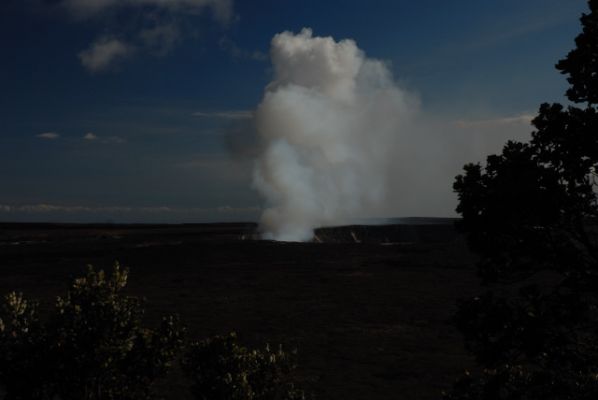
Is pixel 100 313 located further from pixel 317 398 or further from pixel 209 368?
pixel 317 398

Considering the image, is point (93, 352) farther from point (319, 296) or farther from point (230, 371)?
point (319, 296)

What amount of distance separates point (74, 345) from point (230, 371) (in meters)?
3.78

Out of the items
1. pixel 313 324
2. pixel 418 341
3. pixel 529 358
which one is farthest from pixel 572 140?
pixel 313 324

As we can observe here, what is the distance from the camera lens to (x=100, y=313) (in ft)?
40.3

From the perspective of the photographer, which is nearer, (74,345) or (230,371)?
(74,345)

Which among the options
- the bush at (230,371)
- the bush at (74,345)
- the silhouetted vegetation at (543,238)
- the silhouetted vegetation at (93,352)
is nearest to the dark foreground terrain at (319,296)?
the bush at (230,371)

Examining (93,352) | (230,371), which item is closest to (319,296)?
(230,371)

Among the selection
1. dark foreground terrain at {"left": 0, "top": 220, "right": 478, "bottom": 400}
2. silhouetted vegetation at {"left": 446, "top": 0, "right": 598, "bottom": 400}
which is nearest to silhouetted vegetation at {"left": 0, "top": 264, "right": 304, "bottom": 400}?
silhouetted vegetation at {"left": 446, "top": 0, "right": 598, "bottom": 400}

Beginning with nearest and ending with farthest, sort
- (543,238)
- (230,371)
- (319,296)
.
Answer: (543,238) → (230,371) → (319,296)

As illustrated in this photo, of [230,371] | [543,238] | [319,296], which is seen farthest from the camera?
[319,296]

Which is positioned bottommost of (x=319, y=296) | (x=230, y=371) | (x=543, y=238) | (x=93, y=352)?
(x=230, y=371)

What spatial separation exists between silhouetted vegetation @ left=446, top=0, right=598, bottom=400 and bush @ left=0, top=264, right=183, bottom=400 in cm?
713

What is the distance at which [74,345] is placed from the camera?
475 inches

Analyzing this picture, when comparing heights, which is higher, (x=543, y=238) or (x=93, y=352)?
(x=543, y=238)
